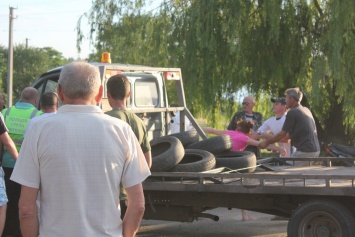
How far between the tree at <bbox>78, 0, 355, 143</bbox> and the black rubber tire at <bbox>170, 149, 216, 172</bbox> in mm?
8204

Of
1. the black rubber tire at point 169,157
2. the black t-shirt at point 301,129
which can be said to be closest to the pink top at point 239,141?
the black t-shirt at point 301,129

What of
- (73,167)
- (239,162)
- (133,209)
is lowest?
(239,162)

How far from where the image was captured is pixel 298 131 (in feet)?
34.3

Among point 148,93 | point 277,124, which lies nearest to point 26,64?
point 277,124

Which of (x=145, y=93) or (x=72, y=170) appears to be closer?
(x=72, y=170)

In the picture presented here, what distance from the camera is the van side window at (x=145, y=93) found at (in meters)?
10.8

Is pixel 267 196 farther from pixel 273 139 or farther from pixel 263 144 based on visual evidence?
pixel 273 139

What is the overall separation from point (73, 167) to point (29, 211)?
0.96ft

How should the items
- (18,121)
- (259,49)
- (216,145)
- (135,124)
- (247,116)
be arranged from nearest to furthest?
(135,124) < (18,121) < (216,145) < (247,116) < (259,49)

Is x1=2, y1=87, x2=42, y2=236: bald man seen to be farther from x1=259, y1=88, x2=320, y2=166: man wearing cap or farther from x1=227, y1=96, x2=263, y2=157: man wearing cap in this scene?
x1=227, y1=96, x2=263, y2=157: man wearing cap

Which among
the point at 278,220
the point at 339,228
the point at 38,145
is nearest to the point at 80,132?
the point at 38,145

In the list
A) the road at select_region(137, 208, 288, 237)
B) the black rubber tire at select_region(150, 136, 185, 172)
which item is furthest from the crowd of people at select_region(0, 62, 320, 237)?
the road at select_region(137, 208, 288, 237)

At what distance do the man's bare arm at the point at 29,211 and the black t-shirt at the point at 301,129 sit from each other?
704cm

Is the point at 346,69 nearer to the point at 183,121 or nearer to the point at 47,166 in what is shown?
the point at 183,121
